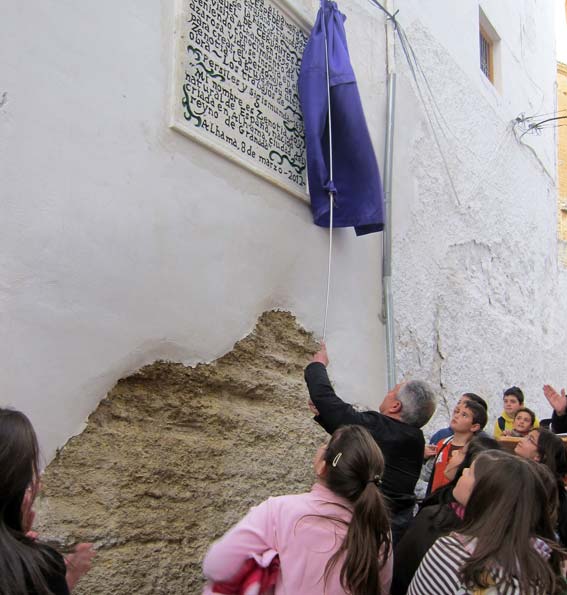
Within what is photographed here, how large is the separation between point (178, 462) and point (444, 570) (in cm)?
135

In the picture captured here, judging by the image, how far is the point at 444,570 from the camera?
6.22ft

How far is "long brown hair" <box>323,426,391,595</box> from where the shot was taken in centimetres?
194

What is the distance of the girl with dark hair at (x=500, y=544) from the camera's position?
5.94 ft

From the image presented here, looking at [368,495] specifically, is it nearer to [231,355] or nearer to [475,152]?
[231,355]

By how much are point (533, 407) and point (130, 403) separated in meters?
5.42

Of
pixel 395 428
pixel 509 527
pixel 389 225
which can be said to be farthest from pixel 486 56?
pixel 509 527

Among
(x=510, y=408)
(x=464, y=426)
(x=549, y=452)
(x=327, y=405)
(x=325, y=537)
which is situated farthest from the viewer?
(x=510, y=408)

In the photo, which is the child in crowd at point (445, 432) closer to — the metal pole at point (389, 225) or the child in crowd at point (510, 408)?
the metal pole at point (389, 225)

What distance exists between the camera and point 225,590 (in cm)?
197

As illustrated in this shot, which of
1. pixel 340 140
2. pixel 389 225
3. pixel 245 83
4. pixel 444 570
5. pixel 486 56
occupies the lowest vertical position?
pixel 444 570

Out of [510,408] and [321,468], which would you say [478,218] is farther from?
[321,468]

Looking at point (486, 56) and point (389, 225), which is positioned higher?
point (486, 56)

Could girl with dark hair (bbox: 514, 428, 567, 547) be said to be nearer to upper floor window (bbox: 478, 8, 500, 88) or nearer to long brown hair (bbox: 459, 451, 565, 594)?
long brown hair (bbox: 459, 451, 565, 594)

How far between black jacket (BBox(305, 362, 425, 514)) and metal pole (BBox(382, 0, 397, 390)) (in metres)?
1.70
